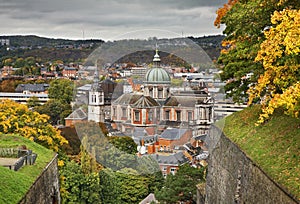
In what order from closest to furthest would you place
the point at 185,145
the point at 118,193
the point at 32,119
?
the point at 185,145
the point at 32,119
the point at 118,193

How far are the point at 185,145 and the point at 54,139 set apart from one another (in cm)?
558

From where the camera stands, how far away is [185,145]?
16.8 metres

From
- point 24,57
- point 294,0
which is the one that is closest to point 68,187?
point 294,0

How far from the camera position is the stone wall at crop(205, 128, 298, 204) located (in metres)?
8.53

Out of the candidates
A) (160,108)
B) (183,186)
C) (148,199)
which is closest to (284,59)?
(160,108)

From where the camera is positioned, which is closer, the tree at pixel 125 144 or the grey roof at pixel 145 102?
the grey roof at pixel 145 102

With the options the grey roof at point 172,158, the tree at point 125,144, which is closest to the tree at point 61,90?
the tree at point 125,144

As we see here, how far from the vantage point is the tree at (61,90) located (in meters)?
64.3

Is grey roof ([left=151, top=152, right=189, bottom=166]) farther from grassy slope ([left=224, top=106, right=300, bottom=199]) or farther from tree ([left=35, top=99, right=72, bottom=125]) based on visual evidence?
tree ([left=35, top=99, right=72, bottom=125])

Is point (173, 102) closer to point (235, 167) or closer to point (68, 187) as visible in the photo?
point (235, 167)

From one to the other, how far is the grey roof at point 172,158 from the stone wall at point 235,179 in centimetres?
277

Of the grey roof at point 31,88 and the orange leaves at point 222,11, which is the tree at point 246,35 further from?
the grey roof at point 31,88

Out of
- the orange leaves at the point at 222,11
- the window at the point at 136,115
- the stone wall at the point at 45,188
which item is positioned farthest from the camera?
the window at the point at 136,115

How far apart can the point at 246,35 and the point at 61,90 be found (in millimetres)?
56202
